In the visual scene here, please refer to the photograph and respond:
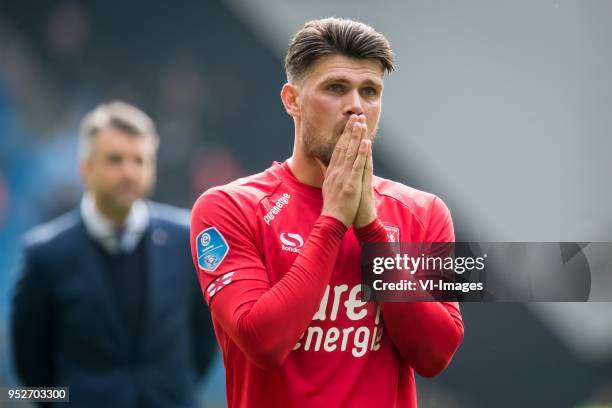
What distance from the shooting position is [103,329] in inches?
163

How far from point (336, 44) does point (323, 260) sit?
1.95 feet

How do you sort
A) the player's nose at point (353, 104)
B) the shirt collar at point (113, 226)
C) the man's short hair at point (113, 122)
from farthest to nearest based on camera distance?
the man's short hair at point (113, 122) → the shirt collar at point (113, 226) → the player's nose at point (353, 104)

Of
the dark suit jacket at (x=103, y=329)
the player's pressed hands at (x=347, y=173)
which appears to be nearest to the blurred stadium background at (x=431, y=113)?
the dark suit jacket at (x=103, y=329)

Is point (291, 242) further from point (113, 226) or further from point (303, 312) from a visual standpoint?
point (113, 226)

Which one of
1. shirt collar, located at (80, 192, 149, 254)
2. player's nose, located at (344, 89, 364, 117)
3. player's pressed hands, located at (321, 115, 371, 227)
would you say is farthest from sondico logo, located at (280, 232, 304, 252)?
shirt collar, located at (80, 192, 149, 254)

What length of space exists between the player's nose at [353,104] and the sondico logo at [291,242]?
34 centimetres

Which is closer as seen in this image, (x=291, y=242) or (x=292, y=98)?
(x=291, y=242)

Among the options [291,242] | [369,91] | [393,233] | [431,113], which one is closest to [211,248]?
[291,242]

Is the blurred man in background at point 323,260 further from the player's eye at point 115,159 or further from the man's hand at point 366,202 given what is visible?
the player's eye at point 115,159

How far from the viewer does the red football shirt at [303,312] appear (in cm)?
196

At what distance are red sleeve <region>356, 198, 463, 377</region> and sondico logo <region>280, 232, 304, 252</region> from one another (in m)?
0.15

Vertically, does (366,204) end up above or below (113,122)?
below

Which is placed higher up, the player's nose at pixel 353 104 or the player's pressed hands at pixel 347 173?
the player's nose at pixel 353 104

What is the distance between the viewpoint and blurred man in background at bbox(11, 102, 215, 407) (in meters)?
4.07
